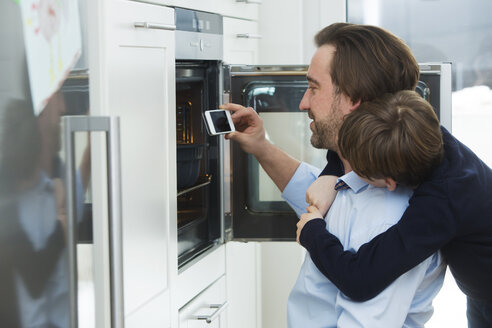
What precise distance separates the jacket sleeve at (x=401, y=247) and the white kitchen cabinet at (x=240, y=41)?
0.95 meters

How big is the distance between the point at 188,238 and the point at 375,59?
29.3 inches

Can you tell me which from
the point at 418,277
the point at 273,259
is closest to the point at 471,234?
the point at 418,277

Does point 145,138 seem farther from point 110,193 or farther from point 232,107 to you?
point 110,193

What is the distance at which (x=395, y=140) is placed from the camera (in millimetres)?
1209

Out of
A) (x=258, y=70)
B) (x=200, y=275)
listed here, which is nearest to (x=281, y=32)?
(x=258, y=70)

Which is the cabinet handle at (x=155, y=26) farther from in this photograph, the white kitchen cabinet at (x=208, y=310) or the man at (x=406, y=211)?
the white kitchen cabinet at (x=208, y=310)

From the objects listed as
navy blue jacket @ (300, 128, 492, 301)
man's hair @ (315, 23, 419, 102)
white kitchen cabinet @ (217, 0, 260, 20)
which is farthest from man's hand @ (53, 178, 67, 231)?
white kitchen cabinet @ (217, 0, 260, 20)

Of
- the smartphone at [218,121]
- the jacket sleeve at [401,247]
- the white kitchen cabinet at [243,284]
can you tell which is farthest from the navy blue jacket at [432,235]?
the white kitchen cabinet at [243,284]

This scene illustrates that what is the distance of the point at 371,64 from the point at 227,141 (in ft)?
2.11

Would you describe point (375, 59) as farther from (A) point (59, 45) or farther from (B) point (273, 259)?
(B) point (273, 259)

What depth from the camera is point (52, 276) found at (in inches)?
40.5

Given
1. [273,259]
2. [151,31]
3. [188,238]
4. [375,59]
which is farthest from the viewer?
[273,259]

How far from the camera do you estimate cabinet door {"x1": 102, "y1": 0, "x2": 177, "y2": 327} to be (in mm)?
1411

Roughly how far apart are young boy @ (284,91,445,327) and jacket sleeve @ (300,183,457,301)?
0.11 ft
